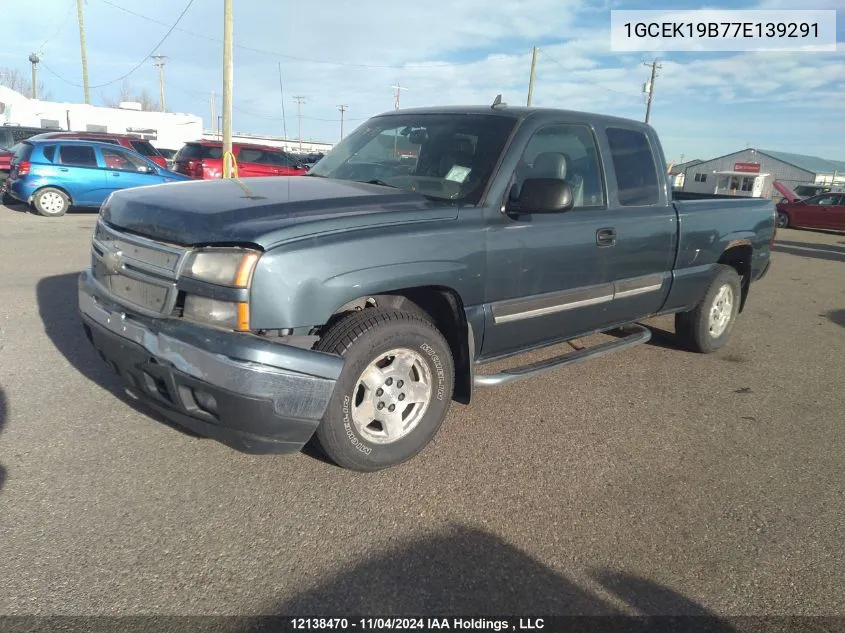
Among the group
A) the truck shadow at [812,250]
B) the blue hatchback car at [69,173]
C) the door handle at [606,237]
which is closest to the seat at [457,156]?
the door handle at [606,237]

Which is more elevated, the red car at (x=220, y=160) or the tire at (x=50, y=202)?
the red car at (x=220, y=160)

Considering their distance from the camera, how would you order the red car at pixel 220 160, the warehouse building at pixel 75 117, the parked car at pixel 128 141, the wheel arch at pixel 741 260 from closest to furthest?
the wheel arch at pixel 741 260 < the red car at pixel 220 160 < the parked car at pixel 128 141 < the warehouse building at pixel 75 117

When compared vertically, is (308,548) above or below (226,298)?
below

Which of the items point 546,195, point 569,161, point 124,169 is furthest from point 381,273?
point 124,169

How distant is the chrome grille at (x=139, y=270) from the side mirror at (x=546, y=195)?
1.76 meters

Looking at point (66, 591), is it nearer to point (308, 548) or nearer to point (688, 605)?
point (308, 548)

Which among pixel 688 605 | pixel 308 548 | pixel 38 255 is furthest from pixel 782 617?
pixel 38 255

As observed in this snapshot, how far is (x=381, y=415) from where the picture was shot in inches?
120

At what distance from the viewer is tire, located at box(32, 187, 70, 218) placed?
1282 cm

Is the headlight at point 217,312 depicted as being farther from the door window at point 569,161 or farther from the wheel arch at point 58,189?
the wheel arch at point 58,189

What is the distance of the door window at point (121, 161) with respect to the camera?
13438 mm

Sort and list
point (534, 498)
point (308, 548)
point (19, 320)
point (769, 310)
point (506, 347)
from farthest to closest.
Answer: point (769, 310), point (19, 320), point (506, 347), point (534, 498), point (308, 548)

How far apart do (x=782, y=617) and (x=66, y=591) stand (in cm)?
257

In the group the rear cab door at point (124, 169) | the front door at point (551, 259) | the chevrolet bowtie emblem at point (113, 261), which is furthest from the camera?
the rear cab door at point (124, 169)
